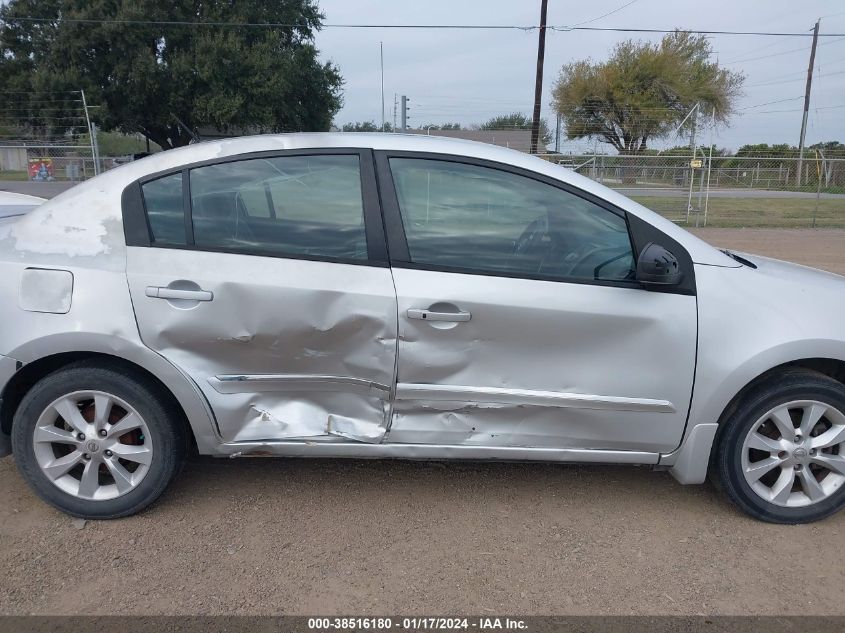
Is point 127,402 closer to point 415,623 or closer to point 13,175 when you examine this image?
point 415,623

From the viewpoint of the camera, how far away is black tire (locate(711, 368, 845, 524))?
285 centimetres

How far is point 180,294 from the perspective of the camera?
2.77 m

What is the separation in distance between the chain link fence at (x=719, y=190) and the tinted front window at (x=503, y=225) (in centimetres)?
1180

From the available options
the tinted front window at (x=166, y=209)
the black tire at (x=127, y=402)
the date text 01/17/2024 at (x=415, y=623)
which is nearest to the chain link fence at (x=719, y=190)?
the tinted front window at (x=166, y=209)

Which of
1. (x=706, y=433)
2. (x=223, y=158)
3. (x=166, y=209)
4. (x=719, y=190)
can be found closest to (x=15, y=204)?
(x=166, y=209)

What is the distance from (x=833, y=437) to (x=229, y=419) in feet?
8.95

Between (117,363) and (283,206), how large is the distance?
1027mm

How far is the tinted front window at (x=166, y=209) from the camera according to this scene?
2.88m

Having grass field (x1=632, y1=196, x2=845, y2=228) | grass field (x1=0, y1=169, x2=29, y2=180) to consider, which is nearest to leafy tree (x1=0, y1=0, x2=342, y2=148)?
grass field (x1=0, y1=169, x2=29, y2=180)

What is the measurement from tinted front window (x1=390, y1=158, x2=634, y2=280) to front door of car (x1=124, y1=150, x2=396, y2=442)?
21 centimetres

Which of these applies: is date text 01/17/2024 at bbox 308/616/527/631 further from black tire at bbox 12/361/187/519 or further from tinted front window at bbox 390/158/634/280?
tinted front window at bbox 390/158/634/280

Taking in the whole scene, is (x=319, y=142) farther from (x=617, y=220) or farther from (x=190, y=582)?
(x=190, y=582)

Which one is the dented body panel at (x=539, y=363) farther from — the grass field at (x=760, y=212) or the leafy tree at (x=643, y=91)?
the leafy tree at (x=643, y=91)

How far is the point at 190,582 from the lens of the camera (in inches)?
100
